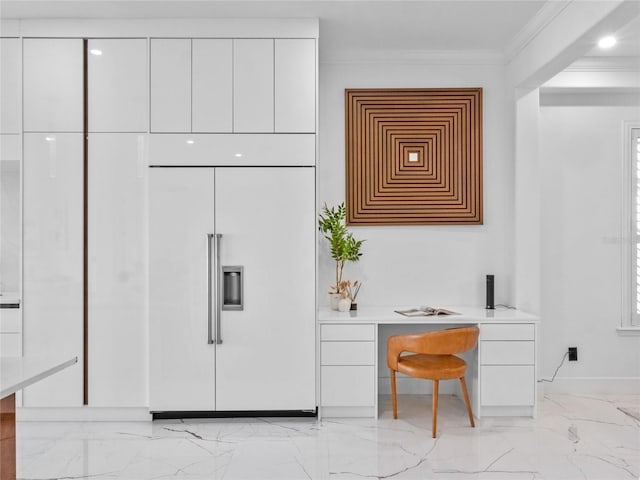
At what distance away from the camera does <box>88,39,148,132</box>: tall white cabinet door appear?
3.50 metres

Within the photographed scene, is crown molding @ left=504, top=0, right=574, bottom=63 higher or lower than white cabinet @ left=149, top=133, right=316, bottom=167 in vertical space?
higher

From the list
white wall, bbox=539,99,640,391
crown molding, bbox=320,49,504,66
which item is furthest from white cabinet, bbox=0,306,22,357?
white wall, bbox=539,99,640,391

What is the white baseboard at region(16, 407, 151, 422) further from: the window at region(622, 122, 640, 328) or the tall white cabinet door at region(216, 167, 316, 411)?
the window at region(622, 122, 640, 328)

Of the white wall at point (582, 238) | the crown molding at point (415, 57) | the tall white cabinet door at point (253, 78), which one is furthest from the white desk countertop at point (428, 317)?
the crown molding at point (415, 57)

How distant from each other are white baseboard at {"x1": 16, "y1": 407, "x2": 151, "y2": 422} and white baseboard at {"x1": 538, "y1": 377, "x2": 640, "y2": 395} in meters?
3.15

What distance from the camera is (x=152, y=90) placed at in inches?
137

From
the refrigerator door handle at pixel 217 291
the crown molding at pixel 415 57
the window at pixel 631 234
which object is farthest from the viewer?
the window at pixel 631 234

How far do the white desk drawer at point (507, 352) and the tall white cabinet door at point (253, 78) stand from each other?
2.12 m

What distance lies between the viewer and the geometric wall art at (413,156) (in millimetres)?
4121

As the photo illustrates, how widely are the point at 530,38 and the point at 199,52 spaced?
228 cm

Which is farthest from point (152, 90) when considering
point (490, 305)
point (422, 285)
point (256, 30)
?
point (490, 305)

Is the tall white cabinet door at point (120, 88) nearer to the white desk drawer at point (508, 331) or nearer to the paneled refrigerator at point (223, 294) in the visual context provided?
the paneled refrigerator at point (223, 294)

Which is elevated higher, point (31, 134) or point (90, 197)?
point (31, 134)

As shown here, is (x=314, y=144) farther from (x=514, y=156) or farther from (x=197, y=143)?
(x=514, y=156)
